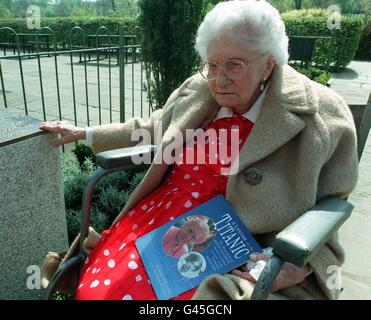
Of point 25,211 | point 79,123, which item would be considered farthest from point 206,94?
point 79,123

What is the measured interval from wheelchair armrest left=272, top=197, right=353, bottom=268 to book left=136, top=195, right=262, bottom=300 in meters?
0.31

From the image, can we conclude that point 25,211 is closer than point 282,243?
No

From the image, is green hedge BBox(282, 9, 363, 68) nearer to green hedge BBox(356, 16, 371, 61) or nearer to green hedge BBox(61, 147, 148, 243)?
green hedge BBox(356, 16, 371, 61)

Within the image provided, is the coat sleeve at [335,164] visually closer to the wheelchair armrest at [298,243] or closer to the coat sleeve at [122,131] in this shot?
the wheelchair armrest at [298,243]

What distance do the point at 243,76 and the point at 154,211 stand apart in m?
0.77

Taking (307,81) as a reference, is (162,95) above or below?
below

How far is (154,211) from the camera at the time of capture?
5.81 feet

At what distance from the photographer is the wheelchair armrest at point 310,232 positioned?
3.62 ft

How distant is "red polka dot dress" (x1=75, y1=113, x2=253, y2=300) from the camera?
151 centimetres

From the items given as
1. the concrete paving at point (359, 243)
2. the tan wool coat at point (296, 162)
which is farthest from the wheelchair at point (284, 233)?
the concrete paving at point (359, 243)

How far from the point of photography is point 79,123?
5.36 meters

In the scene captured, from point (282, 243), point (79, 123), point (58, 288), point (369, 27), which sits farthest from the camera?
point (369, 27)
